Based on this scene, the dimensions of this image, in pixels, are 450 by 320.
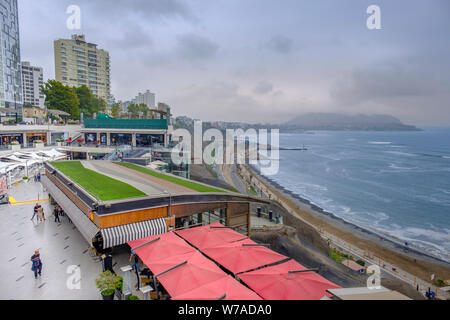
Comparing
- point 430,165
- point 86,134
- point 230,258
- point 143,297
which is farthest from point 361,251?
point 430,165

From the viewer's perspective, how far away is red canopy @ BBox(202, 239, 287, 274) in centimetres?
894

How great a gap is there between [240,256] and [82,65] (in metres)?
113

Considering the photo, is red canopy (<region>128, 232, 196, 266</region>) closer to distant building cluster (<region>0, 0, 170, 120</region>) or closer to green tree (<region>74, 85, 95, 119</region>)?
distant building cluster (<region>0, 0, 170, 120</region>)

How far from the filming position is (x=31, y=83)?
152m

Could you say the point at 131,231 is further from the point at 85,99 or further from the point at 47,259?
the point at 85,99

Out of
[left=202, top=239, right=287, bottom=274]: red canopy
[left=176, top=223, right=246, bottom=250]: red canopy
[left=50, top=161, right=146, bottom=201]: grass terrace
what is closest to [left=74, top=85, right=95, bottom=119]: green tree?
[left=50, top=161, right=146, bottom=201]: grass terrace

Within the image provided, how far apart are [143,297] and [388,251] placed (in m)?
30.3

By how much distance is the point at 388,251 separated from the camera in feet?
100.0

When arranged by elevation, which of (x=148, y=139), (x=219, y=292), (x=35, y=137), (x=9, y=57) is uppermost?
(x=9, y=57)

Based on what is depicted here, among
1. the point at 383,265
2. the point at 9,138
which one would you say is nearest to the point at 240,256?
the point at 383,265

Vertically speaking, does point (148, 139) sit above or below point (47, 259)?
above

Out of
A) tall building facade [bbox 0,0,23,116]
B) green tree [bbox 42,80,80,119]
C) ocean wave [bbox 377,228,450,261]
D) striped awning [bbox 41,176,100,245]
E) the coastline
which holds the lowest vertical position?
ocean wave [bbox 377,228,450,261]

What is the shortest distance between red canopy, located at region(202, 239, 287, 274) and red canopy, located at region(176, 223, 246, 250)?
467 mm

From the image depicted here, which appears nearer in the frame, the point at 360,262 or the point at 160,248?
the point at 160,248
